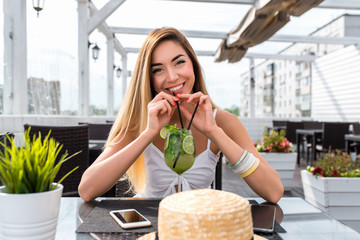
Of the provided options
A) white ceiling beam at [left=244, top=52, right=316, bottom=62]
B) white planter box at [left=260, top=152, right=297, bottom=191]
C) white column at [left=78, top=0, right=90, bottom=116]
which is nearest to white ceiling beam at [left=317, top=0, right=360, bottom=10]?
white planter box at [left=260, top=152, right=297, bottom=191]

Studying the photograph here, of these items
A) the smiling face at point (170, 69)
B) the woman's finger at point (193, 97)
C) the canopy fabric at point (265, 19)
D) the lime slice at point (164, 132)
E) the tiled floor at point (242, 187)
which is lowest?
the tiled floor at point (242, 187)

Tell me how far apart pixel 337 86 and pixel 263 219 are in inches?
431

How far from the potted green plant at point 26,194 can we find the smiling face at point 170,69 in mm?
904

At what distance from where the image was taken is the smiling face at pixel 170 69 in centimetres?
145

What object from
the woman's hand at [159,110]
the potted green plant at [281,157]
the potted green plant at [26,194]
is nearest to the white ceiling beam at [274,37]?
the potted green plant at [281,157]

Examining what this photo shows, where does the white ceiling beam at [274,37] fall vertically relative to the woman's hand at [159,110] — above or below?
above

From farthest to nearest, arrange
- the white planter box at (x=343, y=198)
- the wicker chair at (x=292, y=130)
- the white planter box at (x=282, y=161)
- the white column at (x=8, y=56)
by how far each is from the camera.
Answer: the wicker chair at (x=292, y=130) < the white planter box at (x=282, y=161) < the white column at (x=8, y=56) < the white planter box at (x=343, y=198)

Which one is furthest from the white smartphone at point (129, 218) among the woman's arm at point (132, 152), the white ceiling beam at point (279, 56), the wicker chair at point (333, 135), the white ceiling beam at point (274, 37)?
the white ceiling beam at point (279, 56)

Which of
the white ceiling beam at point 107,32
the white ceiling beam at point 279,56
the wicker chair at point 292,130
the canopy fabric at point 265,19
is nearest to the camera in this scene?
the canopy fabric at point 265,19

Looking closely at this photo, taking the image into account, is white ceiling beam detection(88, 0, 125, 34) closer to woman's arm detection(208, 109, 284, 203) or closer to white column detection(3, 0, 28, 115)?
white column detection(3, 0, 28, 115)

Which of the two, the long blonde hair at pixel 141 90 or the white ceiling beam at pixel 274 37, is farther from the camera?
the white ceiling beam at pixel 274 37

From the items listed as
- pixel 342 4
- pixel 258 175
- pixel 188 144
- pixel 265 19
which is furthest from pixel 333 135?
pixel 188 144

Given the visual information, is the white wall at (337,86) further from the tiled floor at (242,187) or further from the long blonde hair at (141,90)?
the long blonde hair at (141,90)

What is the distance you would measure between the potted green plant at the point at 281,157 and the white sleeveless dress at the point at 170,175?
3.07m
